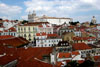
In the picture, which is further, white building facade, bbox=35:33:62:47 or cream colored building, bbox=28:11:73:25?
cream colored building, bbox=28:11:73:25

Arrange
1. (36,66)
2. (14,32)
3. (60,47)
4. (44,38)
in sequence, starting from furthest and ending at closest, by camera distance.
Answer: (14,32)
(44,38)
(60,47)
(36,66)

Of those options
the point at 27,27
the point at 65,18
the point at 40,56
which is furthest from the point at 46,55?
the point at 65,18

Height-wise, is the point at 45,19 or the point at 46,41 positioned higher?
the point at 45,19

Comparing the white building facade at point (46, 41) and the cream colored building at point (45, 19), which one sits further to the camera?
the cream colored building at point (45, 19)

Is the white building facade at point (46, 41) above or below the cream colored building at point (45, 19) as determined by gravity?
below

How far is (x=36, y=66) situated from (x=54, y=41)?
104ft

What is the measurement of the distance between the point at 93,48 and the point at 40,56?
1946 centimetres

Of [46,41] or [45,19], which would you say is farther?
[45,19]

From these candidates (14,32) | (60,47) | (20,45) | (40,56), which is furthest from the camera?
(14,32)

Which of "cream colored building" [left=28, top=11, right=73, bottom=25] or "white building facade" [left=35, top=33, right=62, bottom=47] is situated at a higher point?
"cream colored building" [left=28, top=11, right=73, bottom=25]

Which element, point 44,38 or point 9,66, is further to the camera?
point 44,38

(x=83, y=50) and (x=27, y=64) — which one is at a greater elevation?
(x=27, y=64)

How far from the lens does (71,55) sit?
29375 mm

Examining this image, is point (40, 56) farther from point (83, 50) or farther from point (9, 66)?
point (83, 50)
